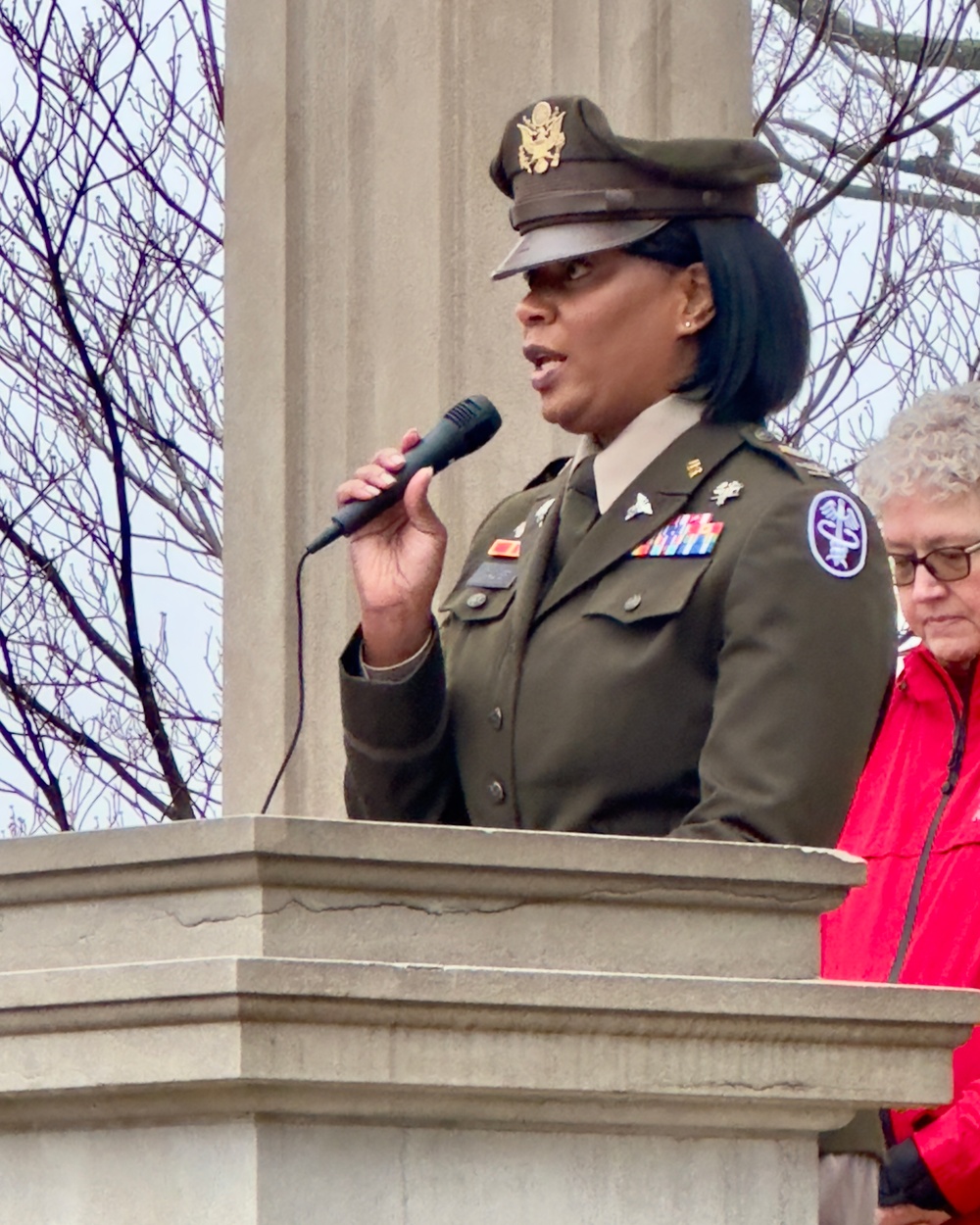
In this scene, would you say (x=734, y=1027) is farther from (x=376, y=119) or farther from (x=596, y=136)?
(x=376, y=119)

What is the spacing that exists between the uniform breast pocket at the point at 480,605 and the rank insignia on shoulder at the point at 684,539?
0.19 metres

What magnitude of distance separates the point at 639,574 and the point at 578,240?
38cm

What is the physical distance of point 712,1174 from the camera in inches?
96.5

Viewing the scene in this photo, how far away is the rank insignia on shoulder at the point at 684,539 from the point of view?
3234 millimetres

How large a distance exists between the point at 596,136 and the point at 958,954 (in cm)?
101

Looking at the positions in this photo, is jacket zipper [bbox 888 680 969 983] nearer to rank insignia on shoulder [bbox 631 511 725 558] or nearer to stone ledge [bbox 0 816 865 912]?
rank insignia on shoulder [bbox 631 511 725 558]

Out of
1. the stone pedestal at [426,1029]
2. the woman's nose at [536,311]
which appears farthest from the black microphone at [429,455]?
the stone pedestal at [426,1029]

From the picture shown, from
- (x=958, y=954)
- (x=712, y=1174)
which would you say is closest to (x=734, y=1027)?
(x=712, y=1174)

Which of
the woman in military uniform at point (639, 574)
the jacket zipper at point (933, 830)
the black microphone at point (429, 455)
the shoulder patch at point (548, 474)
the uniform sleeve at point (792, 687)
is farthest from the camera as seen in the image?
the shoulder patch at point (548, 474)

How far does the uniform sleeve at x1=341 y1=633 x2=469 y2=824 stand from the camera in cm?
326

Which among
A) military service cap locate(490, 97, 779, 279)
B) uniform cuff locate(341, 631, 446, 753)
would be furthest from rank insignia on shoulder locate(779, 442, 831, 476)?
uniform cuff locate(341, 631, 446, 753)

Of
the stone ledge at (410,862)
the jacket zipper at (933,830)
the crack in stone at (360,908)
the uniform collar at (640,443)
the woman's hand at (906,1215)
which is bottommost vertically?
the woman's hand at (906,1215)

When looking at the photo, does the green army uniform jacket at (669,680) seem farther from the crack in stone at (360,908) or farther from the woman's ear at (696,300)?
the crack in stone at (360,908)

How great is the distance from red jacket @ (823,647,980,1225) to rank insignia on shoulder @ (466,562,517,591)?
58 centimetres
